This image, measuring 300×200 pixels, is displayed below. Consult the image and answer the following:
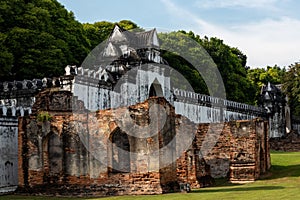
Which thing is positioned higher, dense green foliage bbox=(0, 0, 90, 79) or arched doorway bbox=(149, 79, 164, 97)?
dense green foliage bbox=(0, 0, 90, 79)

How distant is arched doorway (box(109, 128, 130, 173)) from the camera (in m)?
17.4

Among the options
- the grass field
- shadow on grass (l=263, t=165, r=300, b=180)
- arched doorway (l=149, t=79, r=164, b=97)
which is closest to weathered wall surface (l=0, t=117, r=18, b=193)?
the grass field

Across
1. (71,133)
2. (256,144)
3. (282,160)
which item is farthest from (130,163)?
(282,160)

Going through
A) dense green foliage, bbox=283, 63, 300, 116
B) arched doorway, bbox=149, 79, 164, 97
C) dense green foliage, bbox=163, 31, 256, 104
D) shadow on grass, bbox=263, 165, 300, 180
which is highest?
dense green foliage, bbox=163, 31, 256, 104

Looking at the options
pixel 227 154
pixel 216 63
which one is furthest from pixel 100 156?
pixel 216 63

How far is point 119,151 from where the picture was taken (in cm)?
1772

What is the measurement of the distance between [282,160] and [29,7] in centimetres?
2178

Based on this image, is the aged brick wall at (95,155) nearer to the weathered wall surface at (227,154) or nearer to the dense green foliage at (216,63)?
the weathered wall surface at (227,154)

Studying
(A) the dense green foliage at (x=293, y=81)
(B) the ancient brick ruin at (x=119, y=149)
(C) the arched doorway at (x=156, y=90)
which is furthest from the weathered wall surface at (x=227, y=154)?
(A) the dense green foliage at (x=293, y=81)

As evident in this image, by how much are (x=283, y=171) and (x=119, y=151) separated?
327 inches

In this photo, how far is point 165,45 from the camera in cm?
5819

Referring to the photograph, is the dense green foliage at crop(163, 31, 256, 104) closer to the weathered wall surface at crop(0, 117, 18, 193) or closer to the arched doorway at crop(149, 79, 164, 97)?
the arched doorway at crop(149, 79, 164, 97)

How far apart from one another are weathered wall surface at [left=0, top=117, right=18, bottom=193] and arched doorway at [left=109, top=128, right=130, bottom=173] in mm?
5296

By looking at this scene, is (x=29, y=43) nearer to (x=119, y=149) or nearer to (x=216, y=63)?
(x=119, y=149)
